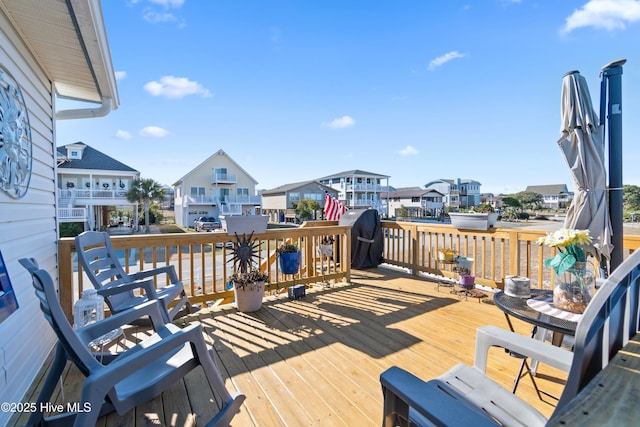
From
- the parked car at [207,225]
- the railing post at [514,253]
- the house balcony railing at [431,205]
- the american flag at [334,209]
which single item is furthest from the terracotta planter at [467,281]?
the house balcony railing at [431,205]

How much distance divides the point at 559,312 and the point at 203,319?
10.9 ft

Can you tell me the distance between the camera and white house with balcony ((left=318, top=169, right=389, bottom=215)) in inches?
1339

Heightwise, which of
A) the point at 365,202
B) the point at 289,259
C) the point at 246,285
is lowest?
the point at 246,285

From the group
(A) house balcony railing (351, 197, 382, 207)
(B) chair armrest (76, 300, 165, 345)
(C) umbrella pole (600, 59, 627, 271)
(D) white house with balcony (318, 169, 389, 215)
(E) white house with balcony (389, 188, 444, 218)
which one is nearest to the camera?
(B) chair armrest (76, 300, 165, 345)

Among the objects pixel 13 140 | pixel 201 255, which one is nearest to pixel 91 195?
pixel 201 255

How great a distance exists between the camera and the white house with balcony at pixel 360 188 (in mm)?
34000

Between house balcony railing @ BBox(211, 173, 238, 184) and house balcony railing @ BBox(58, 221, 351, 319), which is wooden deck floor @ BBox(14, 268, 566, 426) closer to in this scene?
house balcony railing @ BBox(58, 221, 351, 319)

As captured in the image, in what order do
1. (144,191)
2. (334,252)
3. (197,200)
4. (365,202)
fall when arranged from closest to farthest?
(334,252)
(144,191)
(197,200)
(365,202)

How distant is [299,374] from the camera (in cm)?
226

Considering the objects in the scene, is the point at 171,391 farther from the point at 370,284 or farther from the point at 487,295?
the point at 487,295

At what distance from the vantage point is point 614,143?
8.36ft

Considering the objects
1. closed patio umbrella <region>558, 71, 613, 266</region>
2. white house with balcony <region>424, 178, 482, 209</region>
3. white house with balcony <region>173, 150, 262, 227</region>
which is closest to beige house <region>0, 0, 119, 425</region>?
closed patio umbrella <region>558, 71, 613, 266</region>

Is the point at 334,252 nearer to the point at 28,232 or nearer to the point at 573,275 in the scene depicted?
the point at 573,275

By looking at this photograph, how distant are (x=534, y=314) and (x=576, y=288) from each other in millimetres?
303
